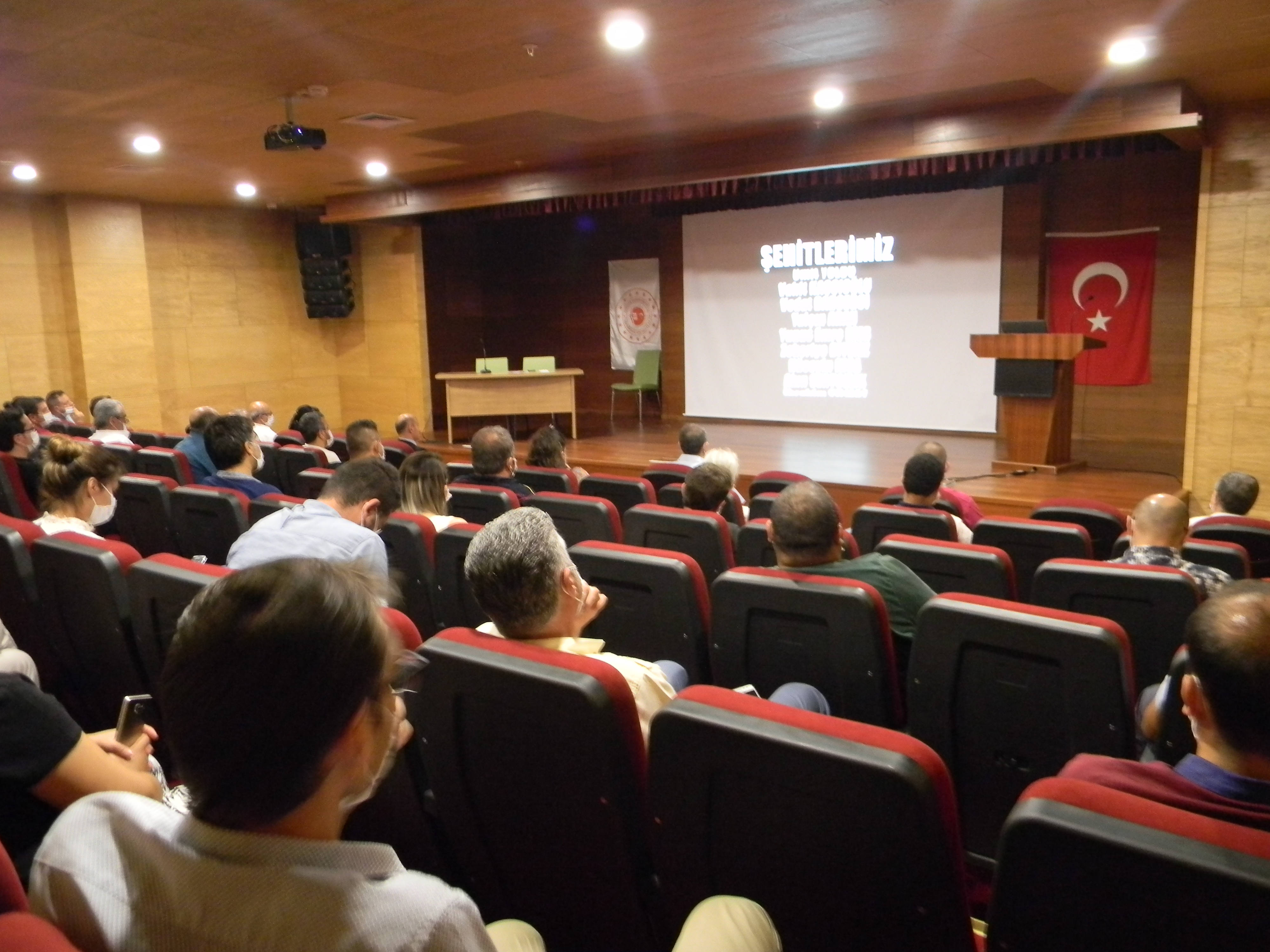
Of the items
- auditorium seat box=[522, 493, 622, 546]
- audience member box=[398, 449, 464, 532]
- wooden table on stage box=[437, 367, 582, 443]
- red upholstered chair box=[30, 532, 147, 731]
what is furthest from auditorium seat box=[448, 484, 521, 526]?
wooden table on stage box=[437, 367, 582, 443]

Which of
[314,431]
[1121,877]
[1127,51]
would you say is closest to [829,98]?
[1127,51]

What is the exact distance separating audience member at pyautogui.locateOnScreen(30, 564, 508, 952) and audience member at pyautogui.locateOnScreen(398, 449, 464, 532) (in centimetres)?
292

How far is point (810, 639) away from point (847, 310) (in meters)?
8.23

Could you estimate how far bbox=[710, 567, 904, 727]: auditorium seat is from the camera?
2285mm

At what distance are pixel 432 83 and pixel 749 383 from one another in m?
5.98

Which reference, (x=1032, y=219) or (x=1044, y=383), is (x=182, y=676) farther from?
(x=1032, y=219)

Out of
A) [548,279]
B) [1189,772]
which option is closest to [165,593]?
[1189,772]

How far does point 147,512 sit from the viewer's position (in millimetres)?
4328

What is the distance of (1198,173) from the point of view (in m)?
8.33

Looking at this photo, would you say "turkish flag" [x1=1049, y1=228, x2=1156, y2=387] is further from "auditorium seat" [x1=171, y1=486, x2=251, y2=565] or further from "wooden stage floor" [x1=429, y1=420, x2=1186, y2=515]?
"auditorium seat" [x1=171, y1=486, x2=251, y2=565]

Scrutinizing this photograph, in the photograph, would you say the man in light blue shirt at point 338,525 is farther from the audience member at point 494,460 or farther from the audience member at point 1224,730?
the audience member at point 1224,730

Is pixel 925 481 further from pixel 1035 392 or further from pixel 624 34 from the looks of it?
pixel 1035 392

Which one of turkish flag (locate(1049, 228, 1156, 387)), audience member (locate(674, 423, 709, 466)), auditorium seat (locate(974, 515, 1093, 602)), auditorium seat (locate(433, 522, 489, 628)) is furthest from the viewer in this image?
turkish flag (locate(1049, 228, 1156, 387))

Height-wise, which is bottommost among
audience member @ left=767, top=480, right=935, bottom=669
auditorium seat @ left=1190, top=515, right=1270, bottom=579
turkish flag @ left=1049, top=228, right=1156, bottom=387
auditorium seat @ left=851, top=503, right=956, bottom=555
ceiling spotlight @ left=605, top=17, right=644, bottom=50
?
auditorium seat @ left=1190, top=515, right=1270, bottom=579
